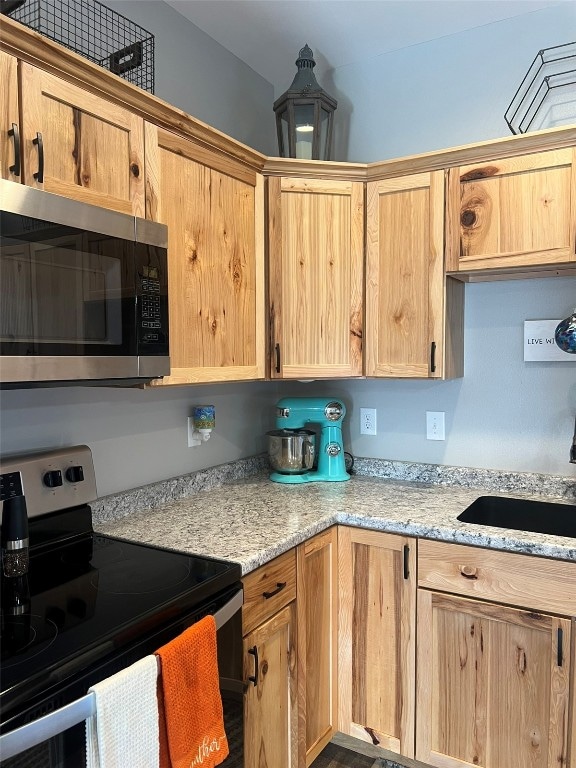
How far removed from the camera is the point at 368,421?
2436 millimetres

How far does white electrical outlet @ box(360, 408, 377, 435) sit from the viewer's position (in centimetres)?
242

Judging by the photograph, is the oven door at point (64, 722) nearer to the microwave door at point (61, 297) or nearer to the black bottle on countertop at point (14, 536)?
the black bottle on countertop at point (14, 536)

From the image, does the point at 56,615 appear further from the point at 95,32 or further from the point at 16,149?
the point at 95,32

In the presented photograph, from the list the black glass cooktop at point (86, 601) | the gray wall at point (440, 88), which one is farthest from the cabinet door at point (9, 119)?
the gray wall at point (440, 88)

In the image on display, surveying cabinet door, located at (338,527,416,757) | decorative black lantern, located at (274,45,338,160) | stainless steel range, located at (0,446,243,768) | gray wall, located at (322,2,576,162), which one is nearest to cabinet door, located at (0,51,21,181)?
stainless steel range, located at (0,446,243,768)

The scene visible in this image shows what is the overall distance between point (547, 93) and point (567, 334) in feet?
2.91

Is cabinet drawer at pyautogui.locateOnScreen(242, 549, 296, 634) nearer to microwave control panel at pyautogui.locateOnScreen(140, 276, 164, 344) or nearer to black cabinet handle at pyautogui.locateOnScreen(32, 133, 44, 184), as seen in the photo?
microwave control panel at pyautogui.locateOnScreen(140, 276, 164, 344)

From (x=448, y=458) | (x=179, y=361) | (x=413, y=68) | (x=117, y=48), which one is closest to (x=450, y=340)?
(x=448, y=458)

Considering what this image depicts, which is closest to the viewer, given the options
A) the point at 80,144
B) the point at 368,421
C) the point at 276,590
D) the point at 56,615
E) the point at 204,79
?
the point at 56,615

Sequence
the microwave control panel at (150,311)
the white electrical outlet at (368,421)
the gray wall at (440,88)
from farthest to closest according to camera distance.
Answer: the white electrical outlet at (368,421), the gray wall at (440,88), the microwave control panel at (150,311)

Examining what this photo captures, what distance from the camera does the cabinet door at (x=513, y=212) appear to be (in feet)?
5.74

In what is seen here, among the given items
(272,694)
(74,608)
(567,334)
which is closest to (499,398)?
(567,334)

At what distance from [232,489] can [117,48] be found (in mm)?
1516

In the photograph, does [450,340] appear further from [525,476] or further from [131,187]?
[131,187]
